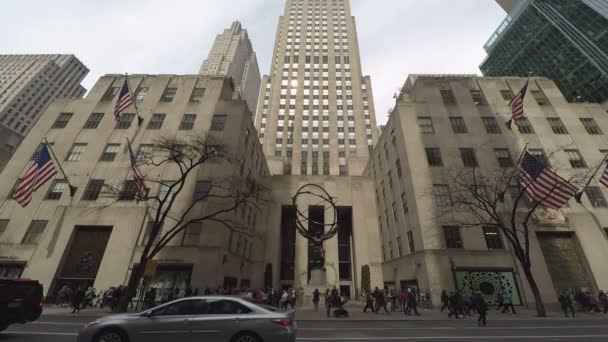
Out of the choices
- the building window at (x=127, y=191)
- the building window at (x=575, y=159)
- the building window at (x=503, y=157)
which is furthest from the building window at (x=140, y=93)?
the building window at (x=575, y=159)

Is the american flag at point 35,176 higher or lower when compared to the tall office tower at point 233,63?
lower

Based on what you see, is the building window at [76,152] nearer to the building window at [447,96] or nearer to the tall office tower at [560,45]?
the building window at [447,96]

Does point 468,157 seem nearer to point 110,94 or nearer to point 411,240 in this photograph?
point 411,240

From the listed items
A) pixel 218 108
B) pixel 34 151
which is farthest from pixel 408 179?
pixel 34 151

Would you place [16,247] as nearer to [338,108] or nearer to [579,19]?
[338,108]

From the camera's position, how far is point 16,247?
2595cm

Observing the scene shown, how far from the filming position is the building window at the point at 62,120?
34.4 meters

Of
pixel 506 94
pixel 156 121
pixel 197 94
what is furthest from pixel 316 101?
pixel 156 121

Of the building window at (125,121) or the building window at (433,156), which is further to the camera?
the building window at (125,121)

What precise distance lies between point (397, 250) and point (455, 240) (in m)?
8.28

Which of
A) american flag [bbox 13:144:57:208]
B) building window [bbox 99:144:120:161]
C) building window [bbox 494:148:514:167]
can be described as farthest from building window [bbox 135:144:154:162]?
building window [bbox 494:148:514:167]

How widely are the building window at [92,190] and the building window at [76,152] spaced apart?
4.45m

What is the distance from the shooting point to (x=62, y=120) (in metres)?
34.8

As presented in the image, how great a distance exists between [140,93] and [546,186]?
154 feet
